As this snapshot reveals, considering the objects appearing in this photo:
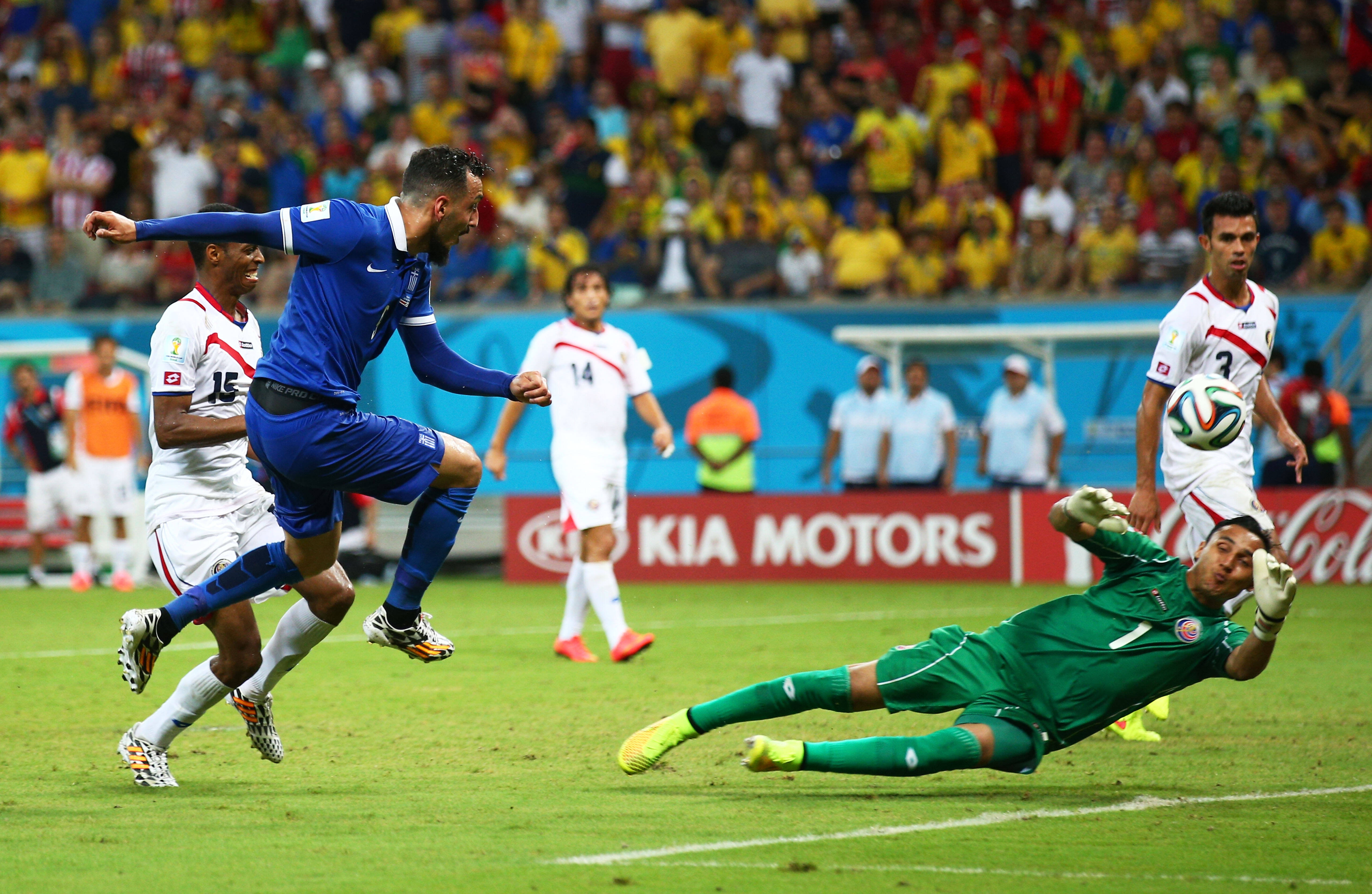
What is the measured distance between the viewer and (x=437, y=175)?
617 centimetres

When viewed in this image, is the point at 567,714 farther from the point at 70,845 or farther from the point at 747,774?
the point at 70,845

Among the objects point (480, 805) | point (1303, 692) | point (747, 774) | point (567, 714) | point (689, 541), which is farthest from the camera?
point (689, 541)

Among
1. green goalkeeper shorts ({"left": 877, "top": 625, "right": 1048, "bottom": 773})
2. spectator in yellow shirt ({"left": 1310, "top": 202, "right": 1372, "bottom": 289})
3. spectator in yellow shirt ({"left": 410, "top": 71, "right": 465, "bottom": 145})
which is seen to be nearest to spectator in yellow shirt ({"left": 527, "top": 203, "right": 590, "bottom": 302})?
spectator in yellow shirt ({"left": 410, "top": 71, "right": 465, "bottom": 145})

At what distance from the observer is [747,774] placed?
6.80 m

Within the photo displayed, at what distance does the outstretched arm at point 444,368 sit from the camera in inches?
259

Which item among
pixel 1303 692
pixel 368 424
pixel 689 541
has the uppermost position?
pixel 368 424

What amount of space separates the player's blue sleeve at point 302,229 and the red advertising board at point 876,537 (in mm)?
10122

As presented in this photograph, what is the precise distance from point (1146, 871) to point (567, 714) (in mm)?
4110

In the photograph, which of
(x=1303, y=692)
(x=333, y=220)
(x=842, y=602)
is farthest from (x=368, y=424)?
(x=842, y=602)

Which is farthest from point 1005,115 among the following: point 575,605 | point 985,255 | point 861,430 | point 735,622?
point 575,605

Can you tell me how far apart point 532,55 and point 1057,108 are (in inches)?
275

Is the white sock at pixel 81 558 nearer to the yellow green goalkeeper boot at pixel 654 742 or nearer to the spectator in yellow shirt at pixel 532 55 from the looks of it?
the spectator in yellow shirt at pixel 532 55

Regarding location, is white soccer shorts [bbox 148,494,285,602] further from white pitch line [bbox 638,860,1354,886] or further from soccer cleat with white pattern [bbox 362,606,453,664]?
white pitch line [bbox 638,860,1354,886]

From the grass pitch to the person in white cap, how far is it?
6795 millimetres
